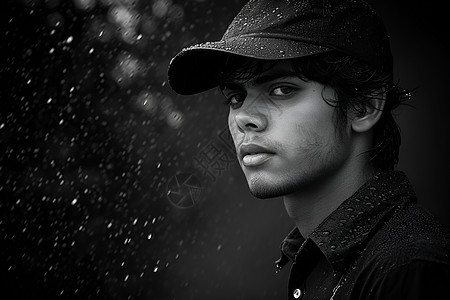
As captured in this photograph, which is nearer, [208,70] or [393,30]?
[208,70]

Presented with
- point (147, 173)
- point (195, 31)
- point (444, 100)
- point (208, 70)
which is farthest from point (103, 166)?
point (444, 100)

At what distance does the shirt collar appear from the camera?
1460 mm

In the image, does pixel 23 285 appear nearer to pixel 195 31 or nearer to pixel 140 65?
pixel 140 65

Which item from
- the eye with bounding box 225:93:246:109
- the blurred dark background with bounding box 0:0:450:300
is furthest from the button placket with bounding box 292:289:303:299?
the blurred dark background with bounding box 0:0:450:300

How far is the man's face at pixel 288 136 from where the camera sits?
64.0 inches

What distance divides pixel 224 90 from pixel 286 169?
43cm

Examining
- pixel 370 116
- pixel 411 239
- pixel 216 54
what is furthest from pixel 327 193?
pixel 216 54

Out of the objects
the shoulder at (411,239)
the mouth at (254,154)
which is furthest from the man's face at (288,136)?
the shoulder at (411,239)

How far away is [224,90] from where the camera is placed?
1896mm

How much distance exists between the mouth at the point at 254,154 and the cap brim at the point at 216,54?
11.2 inches

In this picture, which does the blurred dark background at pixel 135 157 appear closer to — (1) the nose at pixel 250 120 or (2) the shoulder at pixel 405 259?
(1) the nose at pixel 250 120

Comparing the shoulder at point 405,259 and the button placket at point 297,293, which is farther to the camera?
the button placket at point 297,293

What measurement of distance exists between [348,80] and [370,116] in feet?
0.52

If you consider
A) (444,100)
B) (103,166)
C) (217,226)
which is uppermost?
(103,166)
